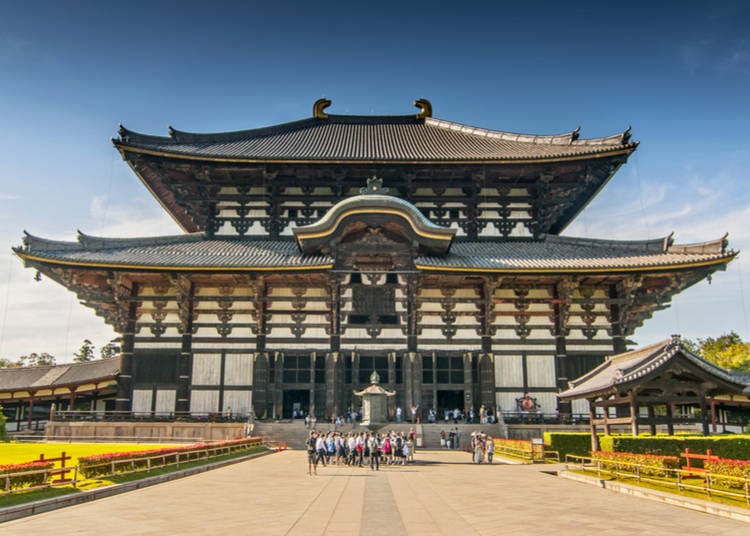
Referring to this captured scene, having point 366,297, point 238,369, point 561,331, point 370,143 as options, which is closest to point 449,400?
point 561,331

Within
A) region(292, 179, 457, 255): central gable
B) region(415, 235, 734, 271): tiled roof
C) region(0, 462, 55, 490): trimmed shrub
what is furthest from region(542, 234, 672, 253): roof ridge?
region(0, 462, 55, 490): trimmed shrub

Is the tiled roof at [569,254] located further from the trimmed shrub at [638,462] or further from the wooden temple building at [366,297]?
the trimmed shrub at [638,462]

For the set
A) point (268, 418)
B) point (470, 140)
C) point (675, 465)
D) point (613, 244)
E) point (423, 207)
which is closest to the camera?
point (675, 465)

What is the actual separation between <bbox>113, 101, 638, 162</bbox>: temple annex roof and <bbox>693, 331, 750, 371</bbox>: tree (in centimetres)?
2937

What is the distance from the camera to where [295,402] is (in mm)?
35781

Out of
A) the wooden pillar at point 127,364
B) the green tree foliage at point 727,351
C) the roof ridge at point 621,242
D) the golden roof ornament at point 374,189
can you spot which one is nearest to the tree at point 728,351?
the green tree foliage at point 727,351

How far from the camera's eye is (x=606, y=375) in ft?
77.4

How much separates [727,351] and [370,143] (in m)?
50.7

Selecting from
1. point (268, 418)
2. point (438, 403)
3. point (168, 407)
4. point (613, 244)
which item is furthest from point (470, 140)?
point (168, 407)

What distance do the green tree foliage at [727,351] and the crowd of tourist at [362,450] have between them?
41.1 meters

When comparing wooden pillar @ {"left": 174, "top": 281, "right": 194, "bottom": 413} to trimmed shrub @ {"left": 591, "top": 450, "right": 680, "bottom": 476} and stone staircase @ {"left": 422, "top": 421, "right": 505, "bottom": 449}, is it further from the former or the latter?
trimmed shrub @ {"left": 591, "top": 450, "right": 680, "bottom": 476}

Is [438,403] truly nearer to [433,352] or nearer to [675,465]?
[433,352]

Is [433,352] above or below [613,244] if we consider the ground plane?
below

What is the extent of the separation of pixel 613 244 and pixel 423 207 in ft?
40.1
